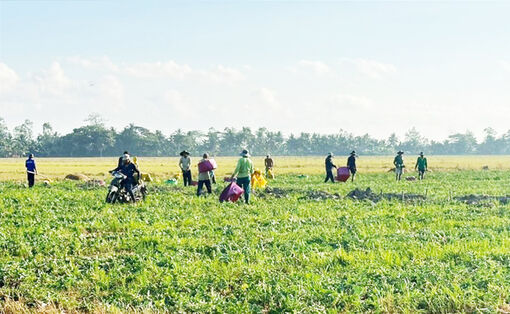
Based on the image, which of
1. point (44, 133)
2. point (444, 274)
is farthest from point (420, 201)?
point (44, 133)

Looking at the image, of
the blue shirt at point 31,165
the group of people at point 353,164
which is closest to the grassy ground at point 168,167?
the blue shirt at point 31,165

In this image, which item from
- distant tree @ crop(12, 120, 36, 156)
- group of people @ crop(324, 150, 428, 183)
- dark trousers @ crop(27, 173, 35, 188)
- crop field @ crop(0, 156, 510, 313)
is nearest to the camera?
crop field @ crop(0, 156, 510, 313)

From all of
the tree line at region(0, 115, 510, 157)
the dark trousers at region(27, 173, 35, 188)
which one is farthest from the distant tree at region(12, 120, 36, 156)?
the dark trousers at region(27, 173, 35, 188)

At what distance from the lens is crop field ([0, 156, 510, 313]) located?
7859 millimetres

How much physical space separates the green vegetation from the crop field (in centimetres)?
2

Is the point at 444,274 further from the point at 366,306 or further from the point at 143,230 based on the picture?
the point at 143,230

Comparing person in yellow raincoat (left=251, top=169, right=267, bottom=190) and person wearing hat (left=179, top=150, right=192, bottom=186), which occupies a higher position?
person wearing hat (left=179, top=150, right=192, bottom=186)

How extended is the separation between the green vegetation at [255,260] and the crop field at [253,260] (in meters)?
0.02

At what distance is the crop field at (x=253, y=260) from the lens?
25.8 ft

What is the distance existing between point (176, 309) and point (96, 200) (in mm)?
13067

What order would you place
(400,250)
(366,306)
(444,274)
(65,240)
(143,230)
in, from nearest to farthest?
(366,306) < (444,274) < (400,250) < (65,240) < (143,230)

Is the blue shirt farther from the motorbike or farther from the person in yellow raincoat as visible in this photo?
the person in yellow raincoat

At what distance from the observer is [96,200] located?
2009cm

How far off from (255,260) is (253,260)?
38 mm
